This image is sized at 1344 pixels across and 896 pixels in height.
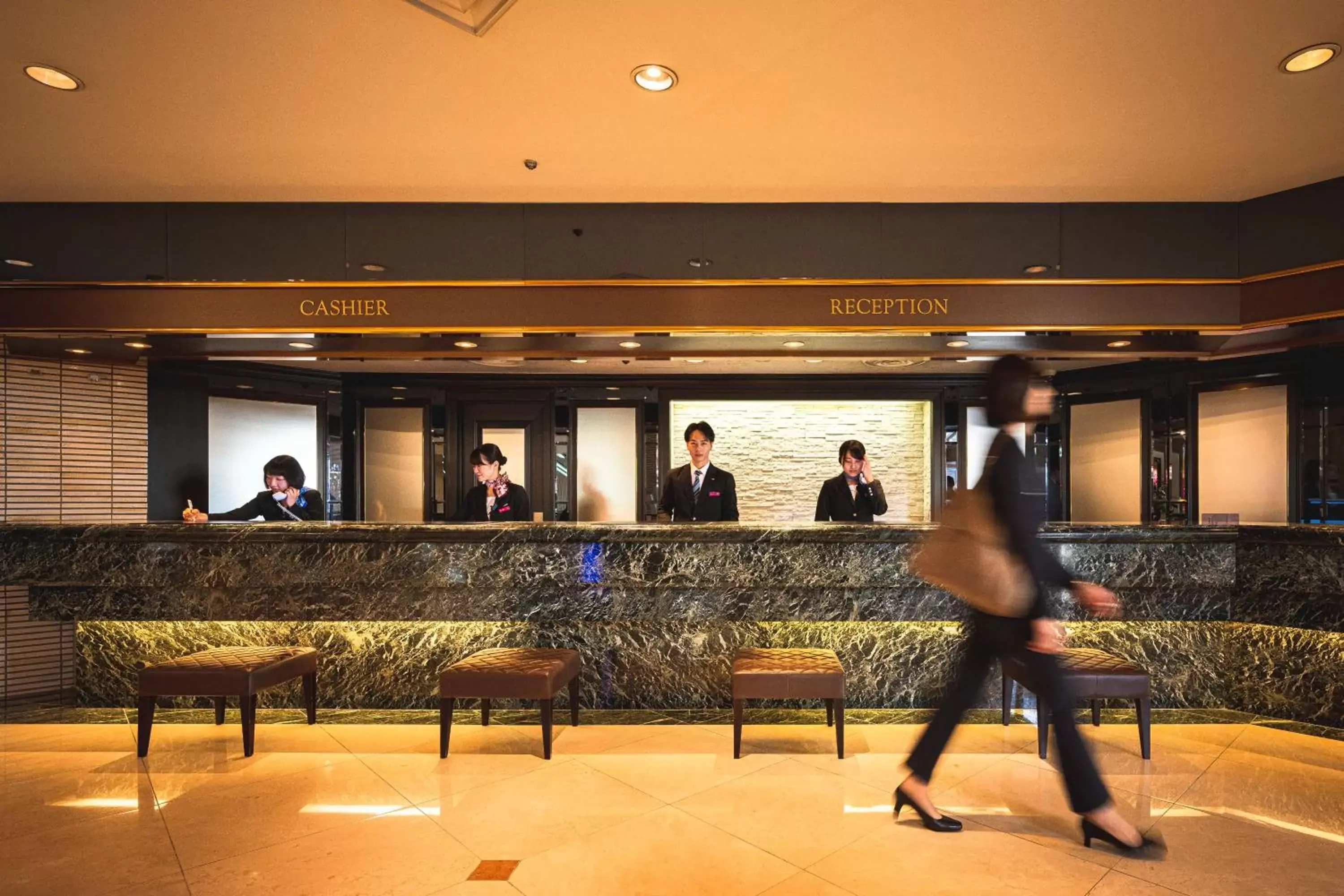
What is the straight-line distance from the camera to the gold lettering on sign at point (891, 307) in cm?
410

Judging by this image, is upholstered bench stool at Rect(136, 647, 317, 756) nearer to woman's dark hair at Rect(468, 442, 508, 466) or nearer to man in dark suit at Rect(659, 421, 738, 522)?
woman's dark hair at Rect(468, 442, 508, 466)

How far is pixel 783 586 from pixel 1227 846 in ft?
6.88

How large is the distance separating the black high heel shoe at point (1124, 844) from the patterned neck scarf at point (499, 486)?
4.45 m

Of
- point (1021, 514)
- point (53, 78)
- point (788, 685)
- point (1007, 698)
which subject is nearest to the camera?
point (1021, 514)

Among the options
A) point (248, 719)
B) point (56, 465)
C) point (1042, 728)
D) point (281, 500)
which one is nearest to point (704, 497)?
point (1042, 728)

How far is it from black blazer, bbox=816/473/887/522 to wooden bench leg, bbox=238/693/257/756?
4.25m

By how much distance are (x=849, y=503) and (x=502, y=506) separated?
3014 mm

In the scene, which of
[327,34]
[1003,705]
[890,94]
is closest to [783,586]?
[1003,705]

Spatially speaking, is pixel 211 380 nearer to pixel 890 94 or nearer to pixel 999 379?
pixel 890 94

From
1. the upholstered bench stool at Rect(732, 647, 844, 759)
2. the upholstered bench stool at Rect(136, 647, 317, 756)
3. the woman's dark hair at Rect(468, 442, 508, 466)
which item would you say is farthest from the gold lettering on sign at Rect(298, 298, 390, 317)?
the upholstered bench stool at Rect(732, 647, 844, 759)

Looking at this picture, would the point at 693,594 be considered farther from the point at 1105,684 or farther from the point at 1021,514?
the point at 1105,684

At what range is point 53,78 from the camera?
2.86 metres

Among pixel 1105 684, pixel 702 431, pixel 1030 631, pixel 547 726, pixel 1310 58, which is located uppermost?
pixel 1310 58

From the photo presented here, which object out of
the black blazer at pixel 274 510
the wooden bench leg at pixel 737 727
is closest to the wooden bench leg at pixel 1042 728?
the wooden bench leg at pixel 737 727
